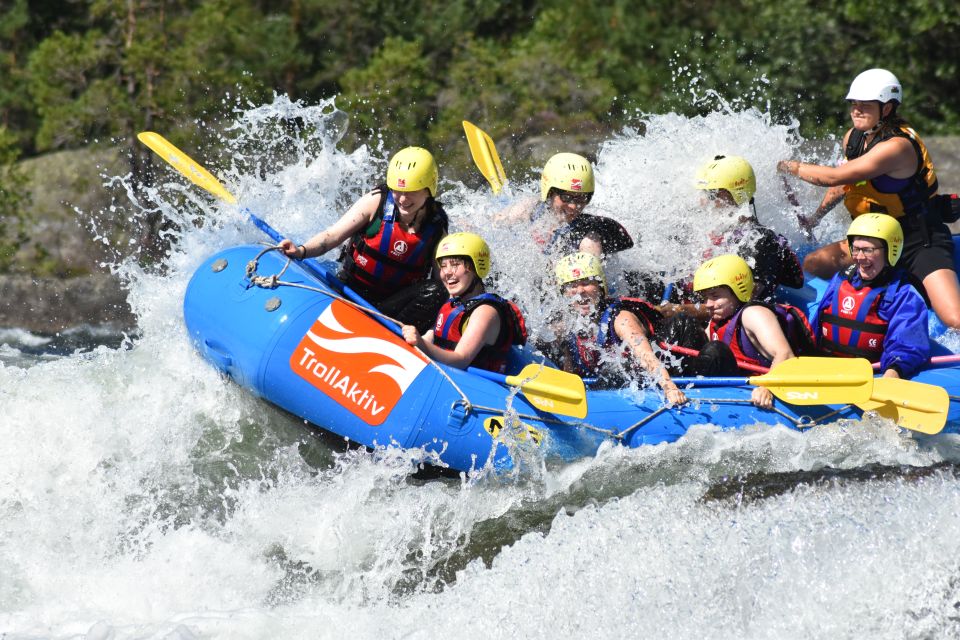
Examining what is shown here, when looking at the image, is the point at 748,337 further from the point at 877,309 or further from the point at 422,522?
the point at 422,522

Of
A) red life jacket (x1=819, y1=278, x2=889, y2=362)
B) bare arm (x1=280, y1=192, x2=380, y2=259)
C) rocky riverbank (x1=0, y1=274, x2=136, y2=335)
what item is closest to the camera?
→ red life jacket (x1=819, y1=278, x2=889, y2=362)

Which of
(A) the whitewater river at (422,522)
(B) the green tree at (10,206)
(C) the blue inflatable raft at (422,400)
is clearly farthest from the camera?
(B) the green tree at (10,206)

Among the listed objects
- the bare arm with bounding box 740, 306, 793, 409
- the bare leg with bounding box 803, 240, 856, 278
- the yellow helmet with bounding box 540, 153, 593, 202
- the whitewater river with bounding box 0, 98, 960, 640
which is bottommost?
the whitewater river with bounding box 0, 98, 960, 640

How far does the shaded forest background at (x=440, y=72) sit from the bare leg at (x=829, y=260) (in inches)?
183

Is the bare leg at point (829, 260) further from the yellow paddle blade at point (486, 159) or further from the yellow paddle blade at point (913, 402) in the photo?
the yellow paddle blade at point (486, 159)

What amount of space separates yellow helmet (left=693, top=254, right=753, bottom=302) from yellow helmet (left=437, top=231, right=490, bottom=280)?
39.8 inches

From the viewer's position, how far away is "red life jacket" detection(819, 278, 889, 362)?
5.52 meters

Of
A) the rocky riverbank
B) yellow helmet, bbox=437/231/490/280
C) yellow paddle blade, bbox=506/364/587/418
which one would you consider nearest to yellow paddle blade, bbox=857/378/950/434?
yellow paddle blade, bbox=506/364/587/418

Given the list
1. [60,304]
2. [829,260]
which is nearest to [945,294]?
[829,260]

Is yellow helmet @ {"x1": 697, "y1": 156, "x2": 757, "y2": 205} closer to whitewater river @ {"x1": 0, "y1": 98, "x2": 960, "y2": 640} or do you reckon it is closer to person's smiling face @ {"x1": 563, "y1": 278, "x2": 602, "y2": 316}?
whitewater river @ {"x1": 0, "y1": 98, "x2": 960, "y2": 640}

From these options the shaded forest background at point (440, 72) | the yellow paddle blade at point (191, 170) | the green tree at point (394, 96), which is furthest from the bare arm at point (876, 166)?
the green tree at point (394, 96)

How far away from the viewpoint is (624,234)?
20.1ft

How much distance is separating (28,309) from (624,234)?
587 cm

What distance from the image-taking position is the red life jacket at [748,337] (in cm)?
545
